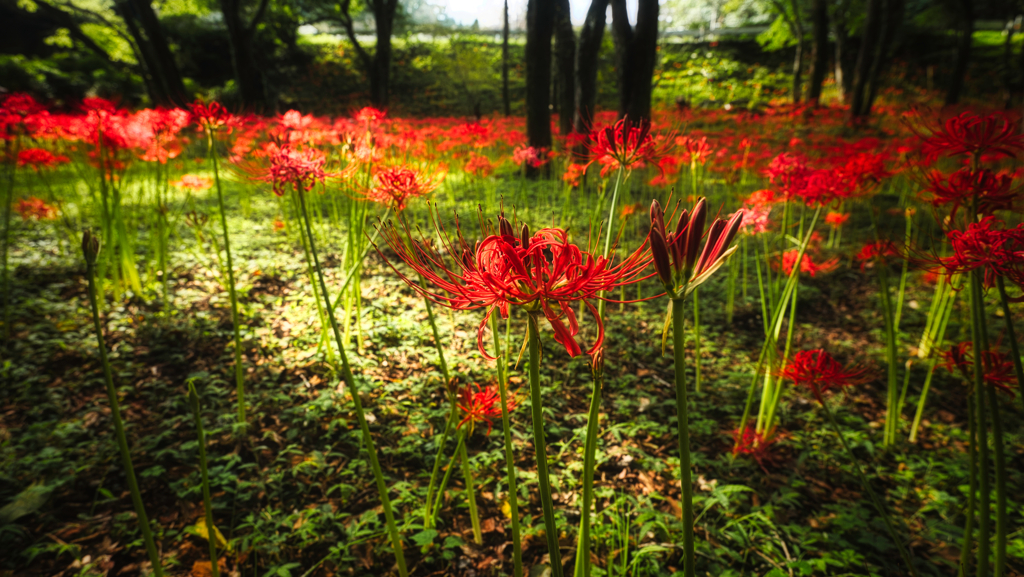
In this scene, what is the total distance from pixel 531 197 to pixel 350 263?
155 inches

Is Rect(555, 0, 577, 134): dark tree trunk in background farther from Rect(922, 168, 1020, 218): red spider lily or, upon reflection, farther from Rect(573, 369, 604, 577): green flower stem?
Rect(573, 369, 604, 577): green flower stem

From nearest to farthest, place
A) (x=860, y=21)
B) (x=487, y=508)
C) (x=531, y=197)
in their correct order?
(x=487, y=508) → (x=531, y=197) → (x=860, y=21)

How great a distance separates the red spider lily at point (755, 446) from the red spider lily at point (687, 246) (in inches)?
78.0

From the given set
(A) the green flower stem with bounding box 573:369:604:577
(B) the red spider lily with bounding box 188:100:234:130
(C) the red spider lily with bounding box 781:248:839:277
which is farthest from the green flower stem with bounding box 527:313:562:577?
(C) the red spider lily with bounding box 781:248:839:277

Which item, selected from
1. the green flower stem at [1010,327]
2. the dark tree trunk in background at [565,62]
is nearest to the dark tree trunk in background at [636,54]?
the dark tree trunk in background at [565,62]

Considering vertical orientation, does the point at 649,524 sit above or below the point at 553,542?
below

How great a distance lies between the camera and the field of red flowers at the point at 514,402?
1.03 metres

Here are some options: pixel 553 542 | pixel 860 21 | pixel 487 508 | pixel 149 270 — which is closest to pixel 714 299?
pixel 487 508

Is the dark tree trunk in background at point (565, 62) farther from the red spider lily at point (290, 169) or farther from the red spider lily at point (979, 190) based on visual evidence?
the red spider lily at point (979, 190)

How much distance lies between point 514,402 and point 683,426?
0.77 metres

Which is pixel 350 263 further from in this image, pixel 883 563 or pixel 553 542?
pixel 883 563

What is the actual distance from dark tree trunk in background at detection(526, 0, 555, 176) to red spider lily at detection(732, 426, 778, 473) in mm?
5541

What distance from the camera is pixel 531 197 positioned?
6617 mm

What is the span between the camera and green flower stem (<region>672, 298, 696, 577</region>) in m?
0.72
